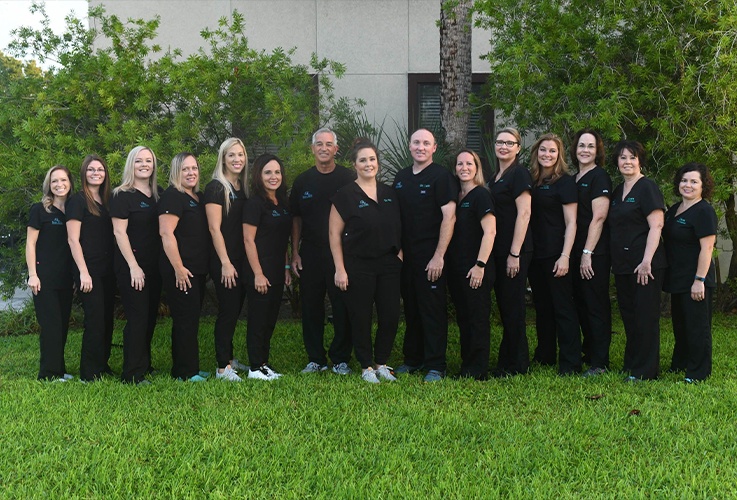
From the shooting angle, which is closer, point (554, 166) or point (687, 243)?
point (687, 243)

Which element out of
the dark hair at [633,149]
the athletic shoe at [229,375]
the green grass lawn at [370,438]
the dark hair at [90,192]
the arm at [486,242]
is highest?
the dark hair at [633,149]

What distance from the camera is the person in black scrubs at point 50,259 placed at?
6.07 m

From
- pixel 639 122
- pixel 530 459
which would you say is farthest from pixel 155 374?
pixel 639 122

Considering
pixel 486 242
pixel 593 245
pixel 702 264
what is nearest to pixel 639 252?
pixel 593 245

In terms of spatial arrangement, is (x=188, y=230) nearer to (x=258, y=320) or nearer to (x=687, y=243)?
(x=258, y=320)

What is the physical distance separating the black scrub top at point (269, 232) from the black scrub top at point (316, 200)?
0.18 metres

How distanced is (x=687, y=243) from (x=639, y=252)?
402mm

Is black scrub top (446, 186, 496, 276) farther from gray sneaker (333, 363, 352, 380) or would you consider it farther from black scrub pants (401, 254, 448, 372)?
gray sneaker (333, 363, 352, 380)

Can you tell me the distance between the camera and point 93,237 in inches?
238

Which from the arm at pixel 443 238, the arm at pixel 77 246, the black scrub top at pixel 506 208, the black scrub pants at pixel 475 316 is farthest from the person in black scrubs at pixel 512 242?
the arm at pixel 77 246

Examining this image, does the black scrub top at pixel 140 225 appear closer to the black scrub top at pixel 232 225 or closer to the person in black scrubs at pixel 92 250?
the person in black scrubs at pixel 92 250

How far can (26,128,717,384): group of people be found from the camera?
5.88 m

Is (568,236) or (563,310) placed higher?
(568,236)

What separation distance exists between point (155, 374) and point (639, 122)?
549 cm
